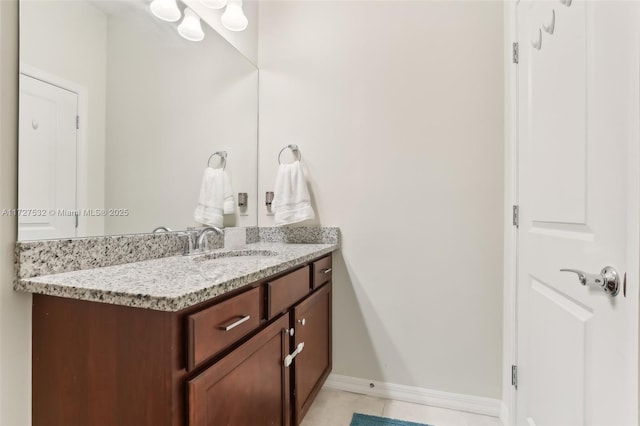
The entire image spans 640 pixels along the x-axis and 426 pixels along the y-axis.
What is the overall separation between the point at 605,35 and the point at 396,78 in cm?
111

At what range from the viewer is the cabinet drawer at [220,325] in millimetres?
751

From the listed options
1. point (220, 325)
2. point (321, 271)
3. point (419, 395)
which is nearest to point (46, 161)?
point (220, 325)

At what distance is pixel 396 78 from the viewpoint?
182cm

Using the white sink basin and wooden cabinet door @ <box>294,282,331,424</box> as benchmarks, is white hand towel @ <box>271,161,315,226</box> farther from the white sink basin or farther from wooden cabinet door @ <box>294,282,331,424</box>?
wooden cabinet door @ <box>294,282,331,424</box>

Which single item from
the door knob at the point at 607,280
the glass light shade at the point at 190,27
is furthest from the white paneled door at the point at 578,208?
the glass light shade at the point at 190,27

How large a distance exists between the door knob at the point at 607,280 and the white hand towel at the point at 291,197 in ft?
4.29

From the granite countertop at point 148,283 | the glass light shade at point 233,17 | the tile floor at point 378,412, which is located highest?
the glass light shade at point 233,17

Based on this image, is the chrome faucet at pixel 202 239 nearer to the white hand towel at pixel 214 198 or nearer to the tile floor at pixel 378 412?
the white hand towel at pixel 214 198

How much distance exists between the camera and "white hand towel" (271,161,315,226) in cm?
187

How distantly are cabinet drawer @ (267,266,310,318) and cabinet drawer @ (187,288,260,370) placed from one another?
0.27 ft

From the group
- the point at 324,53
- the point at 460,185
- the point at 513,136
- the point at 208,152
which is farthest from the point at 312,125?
the point at 513,136

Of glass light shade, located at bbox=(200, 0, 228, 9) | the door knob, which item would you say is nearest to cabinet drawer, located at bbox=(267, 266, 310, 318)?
the door knob

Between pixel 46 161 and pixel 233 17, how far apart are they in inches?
49.3

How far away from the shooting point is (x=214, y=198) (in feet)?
5.66
